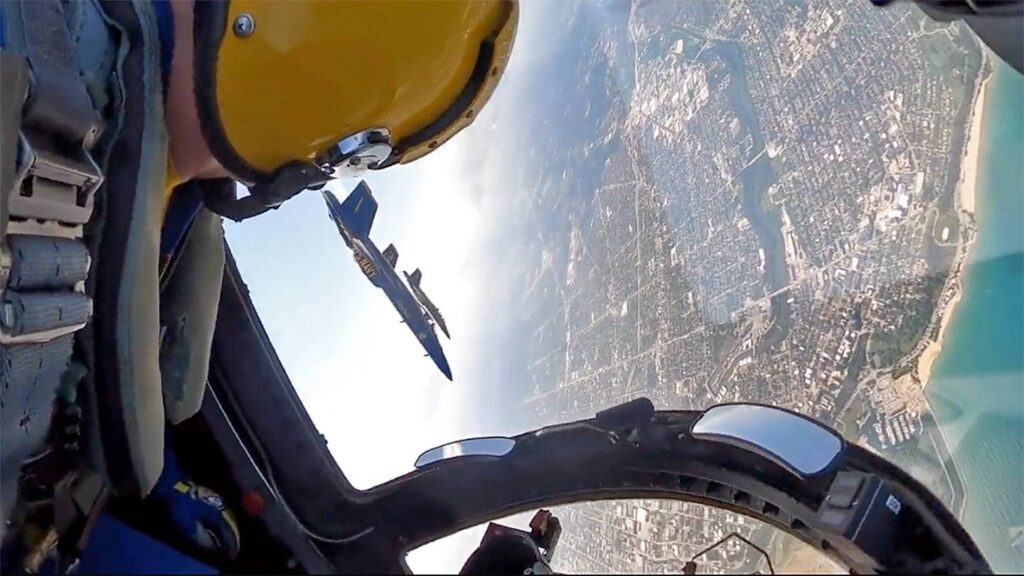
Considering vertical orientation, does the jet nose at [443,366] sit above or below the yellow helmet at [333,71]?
below

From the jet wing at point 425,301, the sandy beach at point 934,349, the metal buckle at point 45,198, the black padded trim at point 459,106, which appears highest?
the black padded trim at point 459,106

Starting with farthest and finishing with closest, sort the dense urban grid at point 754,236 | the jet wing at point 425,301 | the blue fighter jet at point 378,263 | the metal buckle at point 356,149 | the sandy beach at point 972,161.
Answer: the sandy beach at point 972,161 → the jet wing at point 425,301 → the blue fighter jet at point 378,263 → the dense urban grid at point 754,236 → the metal buckle at point 356,149

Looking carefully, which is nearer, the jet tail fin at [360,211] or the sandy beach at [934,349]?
the sandy beach at [934,349]

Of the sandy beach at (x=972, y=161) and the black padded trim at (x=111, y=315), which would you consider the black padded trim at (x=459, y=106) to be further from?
the sandy beach at (x=972, y=161)

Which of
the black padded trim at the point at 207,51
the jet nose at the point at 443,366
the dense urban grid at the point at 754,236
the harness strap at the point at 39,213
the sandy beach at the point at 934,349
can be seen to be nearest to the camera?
the harness strap at the point at 39,213

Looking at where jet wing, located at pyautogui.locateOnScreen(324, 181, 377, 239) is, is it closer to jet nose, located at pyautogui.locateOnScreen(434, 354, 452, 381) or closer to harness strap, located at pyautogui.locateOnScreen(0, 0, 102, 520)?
jet nose, located at pyautogui.locateOnScreen(434, 354, 452, 381)

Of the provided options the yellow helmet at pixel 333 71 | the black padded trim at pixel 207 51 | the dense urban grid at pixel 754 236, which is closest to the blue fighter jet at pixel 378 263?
the dense urban grid at pixel 754 236

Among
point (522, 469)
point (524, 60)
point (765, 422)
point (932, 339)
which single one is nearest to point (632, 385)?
point (522, 469)

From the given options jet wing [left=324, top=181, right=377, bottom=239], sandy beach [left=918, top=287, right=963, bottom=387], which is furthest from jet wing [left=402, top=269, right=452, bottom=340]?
sandy beach [left=918, top=287, right=963, bottom=387]
